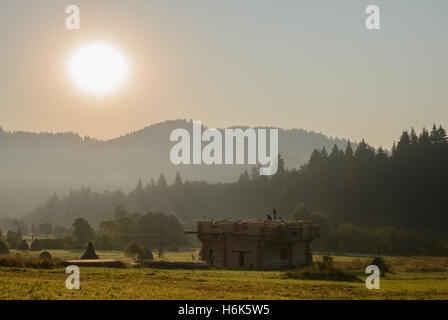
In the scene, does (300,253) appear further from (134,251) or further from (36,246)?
(36,246)

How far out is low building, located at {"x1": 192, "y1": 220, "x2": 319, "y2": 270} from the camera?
4478 cm

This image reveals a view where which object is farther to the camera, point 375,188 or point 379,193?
point 375,188

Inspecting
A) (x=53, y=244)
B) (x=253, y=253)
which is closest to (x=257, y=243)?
(x=253, y=253)

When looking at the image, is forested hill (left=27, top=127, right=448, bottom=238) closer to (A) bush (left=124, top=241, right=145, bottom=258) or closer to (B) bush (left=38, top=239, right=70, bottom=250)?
(B) bush (left=38, top=239, right=70, bottom=250)

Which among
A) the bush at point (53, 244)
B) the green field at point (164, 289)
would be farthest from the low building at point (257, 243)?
the bush at point (53, 244)

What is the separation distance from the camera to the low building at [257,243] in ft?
147

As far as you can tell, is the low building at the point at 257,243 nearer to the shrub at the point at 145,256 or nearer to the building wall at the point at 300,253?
the building wall at the point at 300,253

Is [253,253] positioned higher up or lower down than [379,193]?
Result: lower down

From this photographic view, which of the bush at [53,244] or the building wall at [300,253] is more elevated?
the building wall at [300,253]

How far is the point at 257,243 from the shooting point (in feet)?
147

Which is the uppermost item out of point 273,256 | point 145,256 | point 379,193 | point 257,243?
point 379,193
